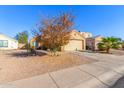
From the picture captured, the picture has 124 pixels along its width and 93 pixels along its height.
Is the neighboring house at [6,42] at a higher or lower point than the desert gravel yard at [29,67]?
higher

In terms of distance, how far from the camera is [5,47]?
25.5 meters

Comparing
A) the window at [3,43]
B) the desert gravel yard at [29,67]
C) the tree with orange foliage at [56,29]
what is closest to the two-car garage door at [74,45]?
the tree with orange foliage at [56,29]

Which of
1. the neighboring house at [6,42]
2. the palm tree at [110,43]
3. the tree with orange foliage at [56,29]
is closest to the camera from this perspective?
the tree with orange foliage at [56,29]

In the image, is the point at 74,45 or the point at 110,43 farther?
the point at 74,45

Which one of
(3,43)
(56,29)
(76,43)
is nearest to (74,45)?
(76,43)

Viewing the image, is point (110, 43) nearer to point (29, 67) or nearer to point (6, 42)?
point (29, 67)

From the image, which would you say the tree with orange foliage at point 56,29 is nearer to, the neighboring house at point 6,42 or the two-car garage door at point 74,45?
the two-car garage door at point 74,45

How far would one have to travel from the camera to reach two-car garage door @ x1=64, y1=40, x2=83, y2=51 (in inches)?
779

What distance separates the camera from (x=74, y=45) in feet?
67.7

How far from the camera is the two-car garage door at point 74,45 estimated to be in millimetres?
19797

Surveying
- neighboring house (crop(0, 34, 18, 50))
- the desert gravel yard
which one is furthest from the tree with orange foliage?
neighboring house (crop(0, 34, 18, 50))
